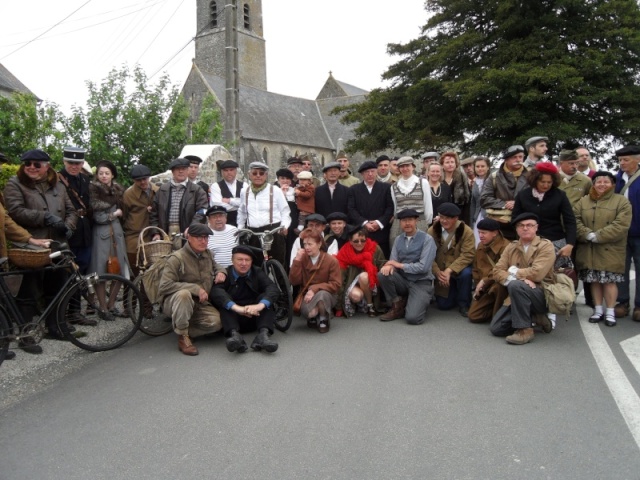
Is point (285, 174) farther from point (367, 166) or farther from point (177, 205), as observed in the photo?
point (177, 205)

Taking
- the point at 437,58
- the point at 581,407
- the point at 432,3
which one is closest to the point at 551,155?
the point at 437,58

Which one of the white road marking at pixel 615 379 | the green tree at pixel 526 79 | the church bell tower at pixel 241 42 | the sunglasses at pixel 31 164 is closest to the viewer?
the white road marking at pixel 615 379

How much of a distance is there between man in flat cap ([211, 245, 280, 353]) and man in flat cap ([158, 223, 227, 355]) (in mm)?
120

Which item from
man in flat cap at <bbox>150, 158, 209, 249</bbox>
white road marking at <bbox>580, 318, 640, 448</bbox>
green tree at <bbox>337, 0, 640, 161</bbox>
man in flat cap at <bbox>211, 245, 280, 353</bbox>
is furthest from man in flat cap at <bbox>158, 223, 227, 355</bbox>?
green tree at <bbox>337, 0, 640, 161</bbox>

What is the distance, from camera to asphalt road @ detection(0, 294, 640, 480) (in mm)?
3135

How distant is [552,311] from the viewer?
544cm

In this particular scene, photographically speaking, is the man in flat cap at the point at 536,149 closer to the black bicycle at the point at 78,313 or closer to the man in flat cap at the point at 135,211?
the man in flat cap at the point at 135,211

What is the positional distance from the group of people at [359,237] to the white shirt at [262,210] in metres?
0.02

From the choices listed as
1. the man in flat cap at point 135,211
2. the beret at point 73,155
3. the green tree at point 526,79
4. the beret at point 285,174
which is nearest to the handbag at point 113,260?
the man in flat cap at point 135,211

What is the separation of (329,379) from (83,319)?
10.3 ft

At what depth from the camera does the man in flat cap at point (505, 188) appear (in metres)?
6.86

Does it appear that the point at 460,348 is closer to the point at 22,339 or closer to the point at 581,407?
the point at 581,407

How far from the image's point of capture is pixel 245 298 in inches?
233

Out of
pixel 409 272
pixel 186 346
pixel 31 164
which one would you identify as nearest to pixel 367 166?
pixel 409 272
